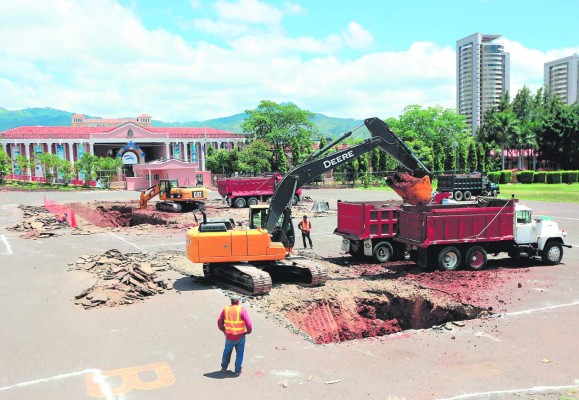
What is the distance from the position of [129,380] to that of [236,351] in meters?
1.99

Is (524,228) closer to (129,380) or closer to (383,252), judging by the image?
(383,252)

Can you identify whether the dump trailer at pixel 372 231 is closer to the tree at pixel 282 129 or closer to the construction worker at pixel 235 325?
the construction worker at pixel 235 325

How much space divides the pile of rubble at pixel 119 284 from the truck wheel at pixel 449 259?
902 centimetres

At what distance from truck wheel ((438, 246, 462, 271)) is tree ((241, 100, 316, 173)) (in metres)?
57.9

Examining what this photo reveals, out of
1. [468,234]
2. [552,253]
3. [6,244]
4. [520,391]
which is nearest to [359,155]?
[468,234]

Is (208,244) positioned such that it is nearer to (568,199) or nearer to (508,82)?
(568,199)

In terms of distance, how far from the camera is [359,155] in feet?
59.4

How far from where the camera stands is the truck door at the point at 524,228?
18.4 meters

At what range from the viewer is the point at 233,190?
41.2 m

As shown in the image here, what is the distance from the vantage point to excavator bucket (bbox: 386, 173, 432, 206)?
59.2 ft

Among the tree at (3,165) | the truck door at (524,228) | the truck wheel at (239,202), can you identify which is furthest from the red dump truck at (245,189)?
the tree at (3,165)

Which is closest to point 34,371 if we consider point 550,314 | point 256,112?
point 550,314

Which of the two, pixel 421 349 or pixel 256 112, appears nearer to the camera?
pixel 421 349

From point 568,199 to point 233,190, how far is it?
2975cm
